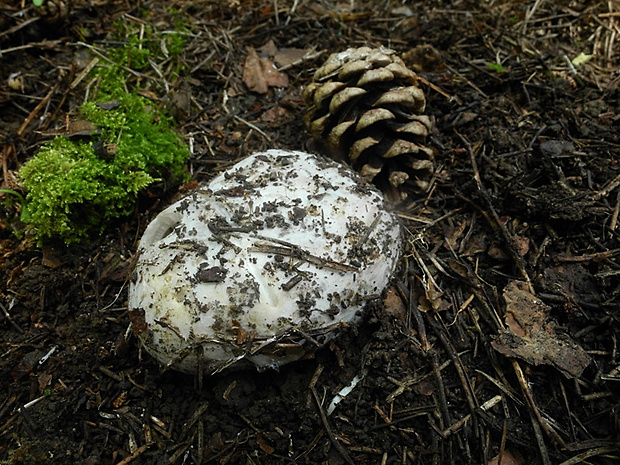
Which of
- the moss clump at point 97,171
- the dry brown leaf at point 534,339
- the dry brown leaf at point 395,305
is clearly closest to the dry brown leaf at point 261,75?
the moss clump at point 97,171

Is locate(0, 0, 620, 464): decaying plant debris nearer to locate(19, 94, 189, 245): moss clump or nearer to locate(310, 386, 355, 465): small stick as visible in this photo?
locate(310, 386, 355, 465): small stick

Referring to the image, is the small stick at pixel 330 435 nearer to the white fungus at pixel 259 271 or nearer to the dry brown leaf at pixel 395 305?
the white fungus at pixel 259 271

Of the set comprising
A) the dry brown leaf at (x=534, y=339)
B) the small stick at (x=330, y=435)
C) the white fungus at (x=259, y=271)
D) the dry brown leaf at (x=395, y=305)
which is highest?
the white fungus at (x=259, y=271)

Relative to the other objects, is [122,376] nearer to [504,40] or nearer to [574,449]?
[574,449]

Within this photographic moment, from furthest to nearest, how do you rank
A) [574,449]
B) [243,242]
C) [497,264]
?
[497,264], [243,242], [574,449]

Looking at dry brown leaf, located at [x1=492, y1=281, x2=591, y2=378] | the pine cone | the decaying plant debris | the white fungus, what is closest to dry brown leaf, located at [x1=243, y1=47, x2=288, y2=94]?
the decaying plant debris

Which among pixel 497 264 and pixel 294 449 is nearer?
pixel 294 449

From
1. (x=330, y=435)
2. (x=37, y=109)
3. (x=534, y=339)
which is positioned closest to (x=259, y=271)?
(x=330, y=435)

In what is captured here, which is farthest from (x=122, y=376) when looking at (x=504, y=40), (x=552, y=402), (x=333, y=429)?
(x=504, y=40)
